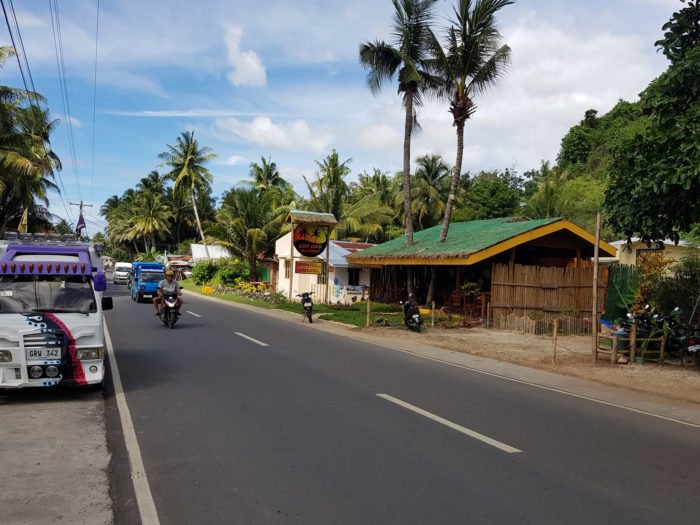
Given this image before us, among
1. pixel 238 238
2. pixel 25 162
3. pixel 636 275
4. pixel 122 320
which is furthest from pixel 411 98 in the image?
pixel 238 238

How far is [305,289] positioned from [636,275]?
67.5ft

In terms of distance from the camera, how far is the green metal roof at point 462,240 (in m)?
20.7

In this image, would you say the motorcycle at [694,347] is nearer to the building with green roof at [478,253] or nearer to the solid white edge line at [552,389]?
the solid white edge line at [552,389]

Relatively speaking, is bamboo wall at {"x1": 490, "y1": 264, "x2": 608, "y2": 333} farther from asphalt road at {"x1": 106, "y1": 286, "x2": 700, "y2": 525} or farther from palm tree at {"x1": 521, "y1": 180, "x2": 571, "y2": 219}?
palm tree at {"x1": 521, "y1": 180, "x2": 571, "y2": 219}

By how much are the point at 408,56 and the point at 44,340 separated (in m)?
19.9

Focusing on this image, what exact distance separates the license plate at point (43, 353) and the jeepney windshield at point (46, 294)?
0.82 m

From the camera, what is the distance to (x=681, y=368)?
483 inches

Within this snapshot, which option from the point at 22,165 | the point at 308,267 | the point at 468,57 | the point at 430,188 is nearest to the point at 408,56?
the point at 468,57

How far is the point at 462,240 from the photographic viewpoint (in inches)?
912

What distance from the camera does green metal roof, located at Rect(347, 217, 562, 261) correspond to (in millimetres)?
20672

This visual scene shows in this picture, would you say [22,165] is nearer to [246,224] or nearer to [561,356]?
[246,224]

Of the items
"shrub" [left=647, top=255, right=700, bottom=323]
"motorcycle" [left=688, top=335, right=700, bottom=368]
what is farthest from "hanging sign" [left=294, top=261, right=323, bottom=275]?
"motorcycle" [left=688, top=335, right=700, bottom=368]

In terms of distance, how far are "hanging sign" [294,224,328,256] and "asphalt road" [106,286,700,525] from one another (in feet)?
52.2

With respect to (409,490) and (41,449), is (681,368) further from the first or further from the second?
(41,449)
